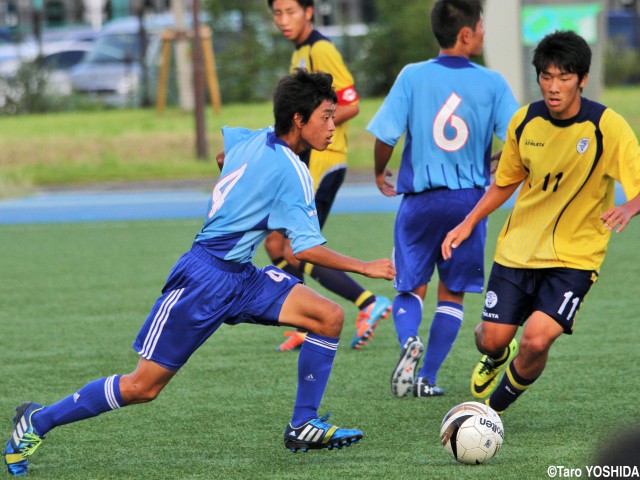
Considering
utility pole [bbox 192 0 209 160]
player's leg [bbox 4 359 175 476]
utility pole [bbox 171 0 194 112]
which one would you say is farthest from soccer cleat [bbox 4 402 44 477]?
utility pole [bbox 171 0 194 112]

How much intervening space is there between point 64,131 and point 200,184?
4.99m

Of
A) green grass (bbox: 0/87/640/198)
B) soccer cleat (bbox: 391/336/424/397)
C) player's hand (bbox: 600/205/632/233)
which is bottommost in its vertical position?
green grass (bbox: 0/87/640/198)

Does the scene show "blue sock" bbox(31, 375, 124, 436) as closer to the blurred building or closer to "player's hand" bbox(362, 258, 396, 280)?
"player's hand" bbox(362, 258, 396, 280)

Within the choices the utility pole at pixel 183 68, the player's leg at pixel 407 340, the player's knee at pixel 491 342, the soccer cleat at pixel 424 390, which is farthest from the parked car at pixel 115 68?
the player's knee at pixel 491 342

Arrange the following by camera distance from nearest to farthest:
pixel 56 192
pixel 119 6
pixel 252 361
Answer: pixel 252 361 < pixel 56 192 < pixel 119 6

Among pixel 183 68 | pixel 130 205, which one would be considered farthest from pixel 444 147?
pixel 183 68

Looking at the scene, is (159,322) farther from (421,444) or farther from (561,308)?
(561,308)

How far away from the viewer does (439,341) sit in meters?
5.96

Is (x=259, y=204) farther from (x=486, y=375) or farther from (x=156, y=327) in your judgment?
(x=486, y=375)

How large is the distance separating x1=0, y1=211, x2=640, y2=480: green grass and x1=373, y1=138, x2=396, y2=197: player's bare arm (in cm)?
105

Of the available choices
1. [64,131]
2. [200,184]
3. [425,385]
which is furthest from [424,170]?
[64,131]

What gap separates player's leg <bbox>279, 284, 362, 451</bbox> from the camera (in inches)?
189

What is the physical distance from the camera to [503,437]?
4926 millimetres

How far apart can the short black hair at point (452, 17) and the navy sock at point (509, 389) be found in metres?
1.84
